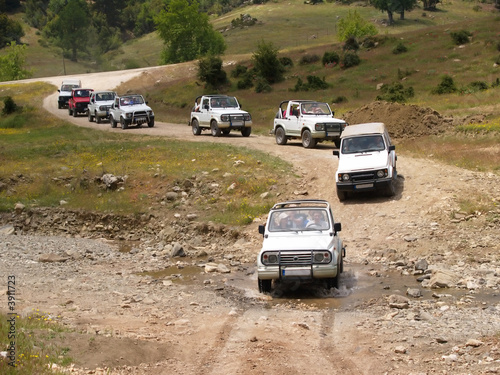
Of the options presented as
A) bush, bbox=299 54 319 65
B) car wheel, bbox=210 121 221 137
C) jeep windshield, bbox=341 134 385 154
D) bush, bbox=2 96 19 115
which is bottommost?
bush, bbox=2 96 19 115

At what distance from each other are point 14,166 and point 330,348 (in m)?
21.7

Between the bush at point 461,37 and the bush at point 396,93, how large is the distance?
1430cm

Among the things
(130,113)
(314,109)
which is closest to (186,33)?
(130,113)

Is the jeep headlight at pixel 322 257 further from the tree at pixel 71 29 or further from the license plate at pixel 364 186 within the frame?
the tree at pixel 71 29

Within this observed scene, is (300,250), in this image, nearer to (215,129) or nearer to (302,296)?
(302,296)

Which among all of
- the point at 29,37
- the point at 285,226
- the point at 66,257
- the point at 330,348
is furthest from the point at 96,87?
the point at 29,37

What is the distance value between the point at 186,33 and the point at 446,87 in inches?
2147

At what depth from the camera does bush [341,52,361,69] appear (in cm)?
5512

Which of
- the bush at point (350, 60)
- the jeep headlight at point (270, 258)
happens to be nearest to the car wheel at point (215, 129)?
the jeep headlight at point (270, 258)

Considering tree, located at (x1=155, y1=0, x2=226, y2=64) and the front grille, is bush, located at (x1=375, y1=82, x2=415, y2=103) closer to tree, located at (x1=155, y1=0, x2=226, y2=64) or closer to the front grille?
the front grille

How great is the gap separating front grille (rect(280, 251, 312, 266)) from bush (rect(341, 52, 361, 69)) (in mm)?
44173

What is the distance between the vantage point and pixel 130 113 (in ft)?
125

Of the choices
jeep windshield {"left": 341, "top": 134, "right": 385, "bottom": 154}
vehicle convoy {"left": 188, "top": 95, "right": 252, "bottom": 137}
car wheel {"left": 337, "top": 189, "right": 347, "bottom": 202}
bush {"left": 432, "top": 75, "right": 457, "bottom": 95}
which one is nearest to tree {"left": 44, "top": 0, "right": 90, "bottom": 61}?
bush {"left": 432, "top": 75, "right": 457, "bottom": 95}

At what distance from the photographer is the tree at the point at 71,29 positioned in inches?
4855
